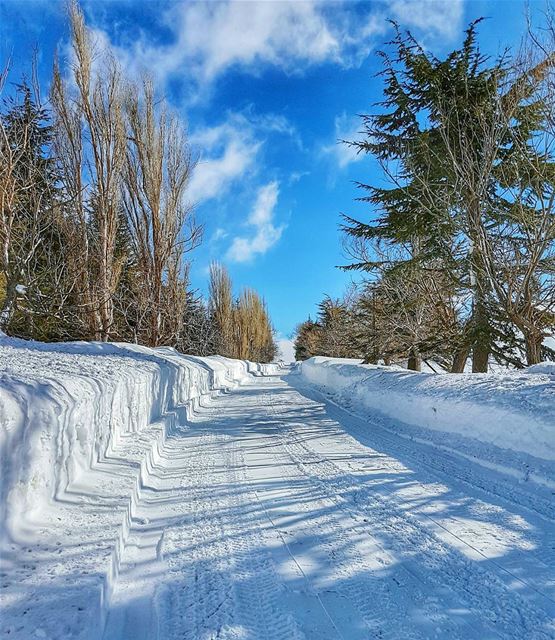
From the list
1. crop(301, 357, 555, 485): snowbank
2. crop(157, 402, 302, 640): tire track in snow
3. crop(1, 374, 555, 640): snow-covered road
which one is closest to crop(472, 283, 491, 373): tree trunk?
crop(301, 357, 555, 485): snowbank

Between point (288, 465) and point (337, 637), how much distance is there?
95.6 inches

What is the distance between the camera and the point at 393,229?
1086cm

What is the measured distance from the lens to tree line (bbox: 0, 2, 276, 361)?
816 cm

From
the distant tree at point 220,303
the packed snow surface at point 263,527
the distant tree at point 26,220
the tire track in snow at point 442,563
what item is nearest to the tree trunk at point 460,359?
the packed snow surface at point 263,527

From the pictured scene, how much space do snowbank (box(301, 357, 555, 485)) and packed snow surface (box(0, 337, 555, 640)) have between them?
3 centimetres

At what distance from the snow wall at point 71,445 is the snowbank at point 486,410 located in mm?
3573

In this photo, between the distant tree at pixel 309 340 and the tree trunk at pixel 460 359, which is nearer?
the tree trunk at pixel 460 359

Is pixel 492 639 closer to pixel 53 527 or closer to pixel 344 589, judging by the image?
pixel 344 589

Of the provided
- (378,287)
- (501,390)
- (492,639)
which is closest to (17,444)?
(492,639)

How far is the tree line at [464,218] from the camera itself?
652 cm

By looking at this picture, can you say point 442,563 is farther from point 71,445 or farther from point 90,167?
point 90,167

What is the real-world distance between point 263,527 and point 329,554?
0.56 meters

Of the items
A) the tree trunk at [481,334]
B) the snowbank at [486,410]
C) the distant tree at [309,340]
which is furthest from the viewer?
the distant tree at [309,340]

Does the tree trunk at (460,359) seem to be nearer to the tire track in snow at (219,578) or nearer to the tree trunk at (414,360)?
the tree trunk at (414,360)
